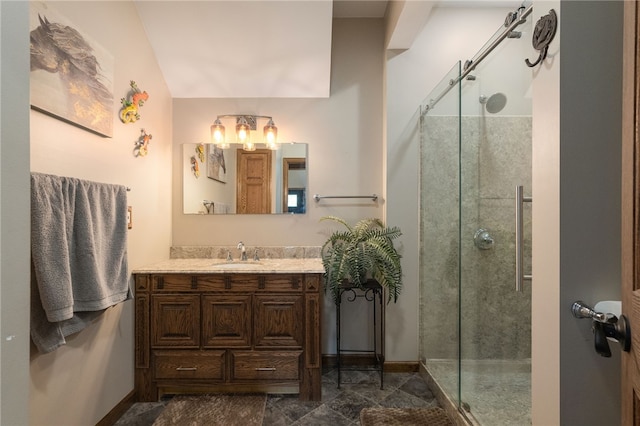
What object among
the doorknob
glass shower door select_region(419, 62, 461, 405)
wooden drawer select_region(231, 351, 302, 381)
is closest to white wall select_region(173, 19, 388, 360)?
glass shower door select_region(419, 62, 461, 405)

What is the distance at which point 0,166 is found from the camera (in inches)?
25.8

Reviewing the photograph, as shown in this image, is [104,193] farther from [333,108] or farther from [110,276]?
[333,108]

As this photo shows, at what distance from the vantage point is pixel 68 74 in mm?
1533

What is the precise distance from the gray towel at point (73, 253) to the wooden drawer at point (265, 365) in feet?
2.78

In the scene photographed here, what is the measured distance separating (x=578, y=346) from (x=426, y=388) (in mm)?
1704

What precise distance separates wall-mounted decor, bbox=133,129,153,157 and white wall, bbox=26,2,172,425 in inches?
1.3

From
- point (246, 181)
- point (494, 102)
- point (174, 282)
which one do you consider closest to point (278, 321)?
point (174, 282)

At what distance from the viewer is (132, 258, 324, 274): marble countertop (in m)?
2.15

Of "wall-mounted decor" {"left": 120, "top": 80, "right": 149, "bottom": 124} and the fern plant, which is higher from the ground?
"wall-mounted decor" {"left": 120, "top": 80, "right": 149, "bottom": 124}

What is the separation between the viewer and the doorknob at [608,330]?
0.67m

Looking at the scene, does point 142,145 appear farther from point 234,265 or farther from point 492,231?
point 492,231

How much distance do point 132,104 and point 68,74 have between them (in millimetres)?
513

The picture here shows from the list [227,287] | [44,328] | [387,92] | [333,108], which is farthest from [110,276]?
[387,92]

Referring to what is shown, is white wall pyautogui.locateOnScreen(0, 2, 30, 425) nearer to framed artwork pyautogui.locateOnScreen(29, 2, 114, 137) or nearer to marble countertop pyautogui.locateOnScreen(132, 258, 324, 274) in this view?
framed artwork pyautogui.locateOnScreen(29, 2, 114, 137)
